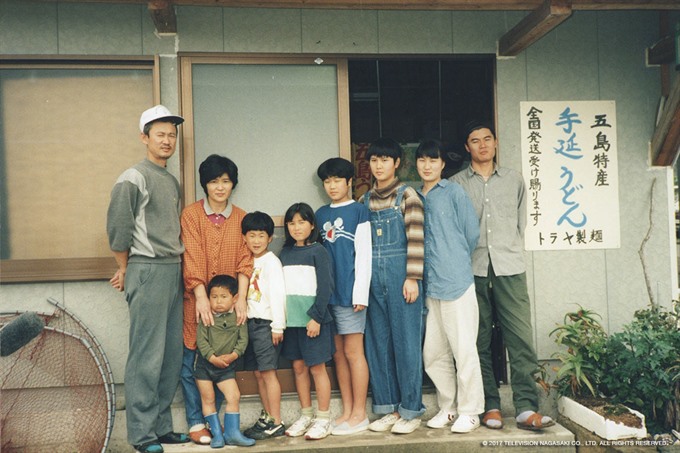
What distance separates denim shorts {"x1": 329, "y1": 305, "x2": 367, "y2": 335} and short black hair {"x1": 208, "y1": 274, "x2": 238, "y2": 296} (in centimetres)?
75

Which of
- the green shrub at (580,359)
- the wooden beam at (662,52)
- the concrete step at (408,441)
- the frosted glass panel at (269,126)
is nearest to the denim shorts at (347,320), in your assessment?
the concrete step at (408,441)

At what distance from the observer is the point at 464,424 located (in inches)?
174

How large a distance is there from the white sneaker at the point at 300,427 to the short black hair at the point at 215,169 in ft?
6.28

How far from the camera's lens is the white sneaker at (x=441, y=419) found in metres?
4.54

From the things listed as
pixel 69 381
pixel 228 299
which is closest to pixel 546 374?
pixel 228 299

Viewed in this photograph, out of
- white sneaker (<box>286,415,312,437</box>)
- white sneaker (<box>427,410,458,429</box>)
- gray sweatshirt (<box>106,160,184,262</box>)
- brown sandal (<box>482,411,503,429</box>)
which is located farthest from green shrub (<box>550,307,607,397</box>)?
gray sweatshirt (<box>106,160,184,262</box>)

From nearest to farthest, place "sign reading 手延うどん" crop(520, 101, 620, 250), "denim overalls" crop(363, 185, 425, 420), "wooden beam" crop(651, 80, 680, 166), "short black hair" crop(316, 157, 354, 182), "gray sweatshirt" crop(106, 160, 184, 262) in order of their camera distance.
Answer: "gray sweatshirt" crop(106, 160, 184, 262) → "denim overalls" crop(363, 185, 425, 420) → "short black hair" crop(316, 157, 354, 182) → "wooden beam" crop(651, 80, 680, 166) → "sign reading 手延うどん" crop(520, 101, 620, 250)

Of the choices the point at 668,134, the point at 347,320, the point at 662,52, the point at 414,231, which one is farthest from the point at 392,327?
the point at 662,52

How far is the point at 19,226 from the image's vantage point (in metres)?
4.77

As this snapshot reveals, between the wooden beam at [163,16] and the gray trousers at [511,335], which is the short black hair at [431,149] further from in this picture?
the wooden beam at [163,16]

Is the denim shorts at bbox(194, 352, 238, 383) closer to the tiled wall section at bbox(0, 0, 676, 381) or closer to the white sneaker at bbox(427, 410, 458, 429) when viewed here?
the tiled wall section at bbox(0, 0, 676, 381)

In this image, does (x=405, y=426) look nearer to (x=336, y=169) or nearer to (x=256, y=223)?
(x=256, y=223)

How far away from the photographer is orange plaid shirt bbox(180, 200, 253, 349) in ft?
14.5

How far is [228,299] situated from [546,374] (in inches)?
108
